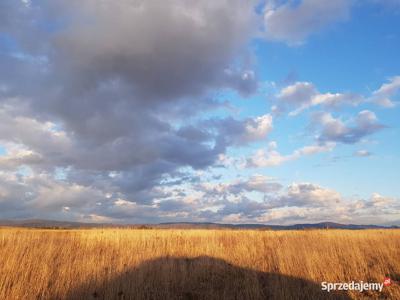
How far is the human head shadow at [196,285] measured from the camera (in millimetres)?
12211

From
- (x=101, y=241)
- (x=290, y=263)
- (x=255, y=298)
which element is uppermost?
(x=101, y=241)

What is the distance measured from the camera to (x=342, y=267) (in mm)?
15453

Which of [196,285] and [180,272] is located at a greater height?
[180,272]

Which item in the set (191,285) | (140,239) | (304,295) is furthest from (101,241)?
(304,295)

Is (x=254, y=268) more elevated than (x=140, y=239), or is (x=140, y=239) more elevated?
(x=140, y=239)

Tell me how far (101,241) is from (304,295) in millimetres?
12317

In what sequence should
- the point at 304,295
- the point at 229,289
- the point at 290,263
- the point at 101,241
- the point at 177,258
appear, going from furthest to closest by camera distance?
the point at 101,241
the point at 177,258
the point at 290,263
the point at 229,289
the point at 304,295

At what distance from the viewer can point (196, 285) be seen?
44.3ft

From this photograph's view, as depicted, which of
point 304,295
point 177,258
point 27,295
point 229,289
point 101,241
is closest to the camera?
point 27,295

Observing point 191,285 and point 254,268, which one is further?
point 254,268

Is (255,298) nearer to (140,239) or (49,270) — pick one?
(49,270)

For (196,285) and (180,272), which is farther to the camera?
(180,272)

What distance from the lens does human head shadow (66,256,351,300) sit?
1221cm

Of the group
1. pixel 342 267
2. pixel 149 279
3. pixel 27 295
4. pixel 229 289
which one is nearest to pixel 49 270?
pixel 27 295
